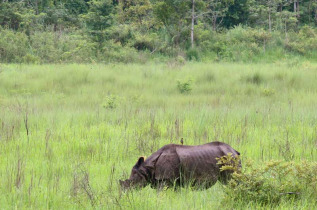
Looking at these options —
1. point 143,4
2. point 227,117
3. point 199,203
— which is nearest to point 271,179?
point 199,203

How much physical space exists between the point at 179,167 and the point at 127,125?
3153mm

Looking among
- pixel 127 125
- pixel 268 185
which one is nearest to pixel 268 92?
pixel 127 125

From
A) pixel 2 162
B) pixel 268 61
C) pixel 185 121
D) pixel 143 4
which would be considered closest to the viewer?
pixel 2 162

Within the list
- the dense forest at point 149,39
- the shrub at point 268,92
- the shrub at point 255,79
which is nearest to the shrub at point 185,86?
the shrub at point 268,92

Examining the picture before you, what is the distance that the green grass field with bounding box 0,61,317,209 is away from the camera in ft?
11.8

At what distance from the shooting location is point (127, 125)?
6.72 meters

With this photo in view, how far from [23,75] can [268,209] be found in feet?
34.7

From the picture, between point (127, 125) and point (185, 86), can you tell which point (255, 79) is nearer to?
point (185, 86)

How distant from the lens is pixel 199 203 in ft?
11.2

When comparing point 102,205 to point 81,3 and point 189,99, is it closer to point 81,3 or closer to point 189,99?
point 189,99

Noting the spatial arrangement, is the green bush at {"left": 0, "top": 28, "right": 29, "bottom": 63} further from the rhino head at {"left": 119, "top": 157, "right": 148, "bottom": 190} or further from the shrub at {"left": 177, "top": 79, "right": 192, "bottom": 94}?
the rhino head at {"left": 119, "top": 157, "right": 148, "bottom": 190}

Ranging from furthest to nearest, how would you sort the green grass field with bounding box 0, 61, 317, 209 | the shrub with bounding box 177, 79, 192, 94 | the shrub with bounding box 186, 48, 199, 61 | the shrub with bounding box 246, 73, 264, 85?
the shrub with bounding box 186, 48, 199, 61 < the shrub with bounding box 246, 73, 264, 85 < the shrub with bounding box 177, 79, 192, 94 < the green grass field with bounding box 0, 61, 317, 209

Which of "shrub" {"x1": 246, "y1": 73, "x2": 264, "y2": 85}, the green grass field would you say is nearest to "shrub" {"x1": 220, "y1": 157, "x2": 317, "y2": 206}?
the green grass field

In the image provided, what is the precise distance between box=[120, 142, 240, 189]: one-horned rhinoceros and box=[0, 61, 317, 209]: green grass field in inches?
4.5
